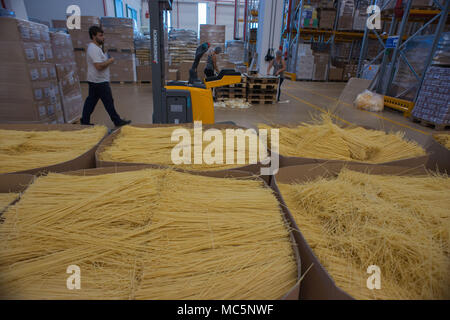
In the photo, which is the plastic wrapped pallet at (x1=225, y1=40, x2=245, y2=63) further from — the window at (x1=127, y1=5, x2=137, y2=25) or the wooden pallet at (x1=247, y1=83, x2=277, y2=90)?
the wooden pallet at (x1=247, y1=83, x2=277, y2=90)

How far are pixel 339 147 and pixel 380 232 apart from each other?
961 mm

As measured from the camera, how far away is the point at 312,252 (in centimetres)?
85

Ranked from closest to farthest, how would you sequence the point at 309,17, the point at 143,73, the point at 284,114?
the point at 284,114
the point at 143,73
the point at 309,17

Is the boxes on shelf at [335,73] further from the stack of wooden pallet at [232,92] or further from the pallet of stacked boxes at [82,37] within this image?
the pallet of stacked boxes at [82,37]

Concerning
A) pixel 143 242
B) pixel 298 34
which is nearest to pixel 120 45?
pixel 298 34

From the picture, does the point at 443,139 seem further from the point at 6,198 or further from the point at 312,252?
the point at 6,198

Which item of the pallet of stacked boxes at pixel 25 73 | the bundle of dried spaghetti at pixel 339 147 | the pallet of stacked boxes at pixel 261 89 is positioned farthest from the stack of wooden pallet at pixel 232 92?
the bundle of dried spaghetti at pixel 339 147

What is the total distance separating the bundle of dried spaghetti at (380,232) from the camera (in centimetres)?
78

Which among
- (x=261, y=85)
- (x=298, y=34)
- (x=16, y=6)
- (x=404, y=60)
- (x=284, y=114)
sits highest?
(x=298, y=34)

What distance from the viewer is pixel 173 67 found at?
9.73 m

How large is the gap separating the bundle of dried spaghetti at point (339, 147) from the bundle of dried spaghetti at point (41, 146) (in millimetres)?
1405

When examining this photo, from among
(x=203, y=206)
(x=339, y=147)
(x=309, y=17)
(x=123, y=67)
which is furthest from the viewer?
(x=309, y=17)

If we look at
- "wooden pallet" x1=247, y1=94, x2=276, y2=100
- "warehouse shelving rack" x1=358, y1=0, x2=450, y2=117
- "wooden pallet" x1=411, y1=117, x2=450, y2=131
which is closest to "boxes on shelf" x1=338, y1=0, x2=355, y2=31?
"warehouse shelving rack" x1=358, y1=0, x2=450, y2=117
